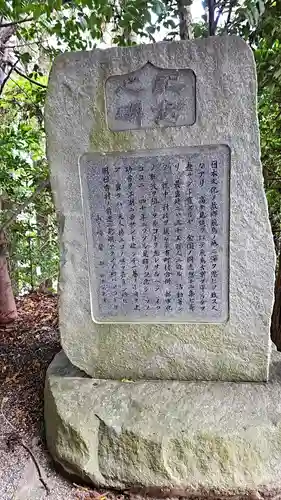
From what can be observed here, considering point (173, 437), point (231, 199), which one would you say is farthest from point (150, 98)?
point (173, 437)

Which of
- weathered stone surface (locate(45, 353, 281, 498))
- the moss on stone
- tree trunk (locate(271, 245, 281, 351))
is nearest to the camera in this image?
weathered stone surface (locate(45, 353, 281, 498))

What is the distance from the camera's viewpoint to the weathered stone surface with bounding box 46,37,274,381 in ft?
6.45

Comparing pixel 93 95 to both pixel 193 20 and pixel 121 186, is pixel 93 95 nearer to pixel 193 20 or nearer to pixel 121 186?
pixel 121 186

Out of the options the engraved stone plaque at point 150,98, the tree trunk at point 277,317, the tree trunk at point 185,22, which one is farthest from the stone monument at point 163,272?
the tree trunk at point 185,22

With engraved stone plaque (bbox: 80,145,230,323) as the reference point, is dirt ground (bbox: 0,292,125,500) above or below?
below

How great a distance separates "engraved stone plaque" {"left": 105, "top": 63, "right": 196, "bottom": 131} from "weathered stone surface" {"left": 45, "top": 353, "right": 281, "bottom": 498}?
4.61 ft

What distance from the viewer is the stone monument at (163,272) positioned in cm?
194

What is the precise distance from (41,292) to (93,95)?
9.49ft

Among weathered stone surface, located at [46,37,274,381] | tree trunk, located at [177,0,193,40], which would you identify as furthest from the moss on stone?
tree trunk, located at [177,0,193,40]

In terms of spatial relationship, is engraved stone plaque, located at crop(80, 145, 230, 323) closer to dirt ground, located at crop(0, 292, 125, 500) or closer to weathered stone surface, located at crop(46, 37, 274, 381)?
weathered stone surface, located at crop(46, 37, 274, 381)

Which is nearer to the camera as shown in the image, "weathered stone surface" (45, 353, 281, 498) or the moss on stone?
"weathered stone surface" (45, 353, 281, 498)

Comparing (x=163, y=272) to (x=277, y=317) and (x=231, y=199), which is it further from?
(x=277, y=317)

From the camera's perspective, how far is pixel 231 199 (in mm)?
2074

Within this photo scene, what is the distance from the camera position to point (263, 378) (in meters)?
2.22
